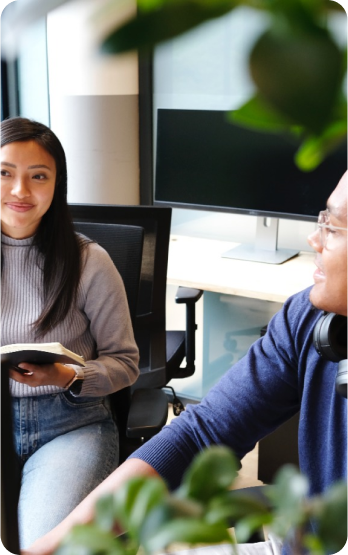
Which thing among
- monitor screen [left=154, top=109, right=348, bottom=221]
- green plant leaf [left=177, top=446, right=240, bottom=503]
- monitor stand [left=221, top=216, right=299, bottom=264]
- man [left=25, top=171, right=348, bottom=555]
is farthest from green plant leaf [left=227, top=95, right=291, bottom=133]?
monitor stand [left=221, top=216, right=299, bottom=264]

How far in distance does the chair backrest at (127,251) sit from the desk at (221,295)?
53cm

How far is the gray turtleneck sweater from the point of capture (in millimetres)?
1691

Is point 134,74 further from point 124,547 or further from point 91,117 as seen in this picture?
point 124,547

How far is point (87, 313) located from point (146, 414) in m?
0.30

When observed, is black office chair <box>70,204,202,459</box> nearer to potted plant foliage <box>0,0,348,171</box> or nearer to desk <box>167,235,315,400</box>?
desk <box>167,235,315,400</box>

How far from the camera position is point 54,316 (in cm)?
169

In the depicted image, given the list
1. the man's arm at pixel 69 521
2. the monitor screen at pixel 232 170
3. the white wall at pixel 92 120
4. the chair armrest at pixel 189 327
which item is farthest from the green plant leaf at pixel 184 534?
the white wall at pixel 92 120

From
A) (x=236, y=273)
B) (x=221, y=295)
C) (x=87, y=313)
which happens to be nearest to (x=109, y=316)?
(x=87, y=313)

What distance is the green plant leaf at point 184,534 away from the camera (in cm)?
25

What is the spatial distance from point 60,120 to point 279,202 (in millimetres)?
1113

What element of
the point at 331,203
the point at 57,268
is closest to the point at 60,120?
the point at 57,268

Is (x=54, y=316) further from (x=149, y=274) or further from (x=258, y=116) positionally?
(x=258, y=116)

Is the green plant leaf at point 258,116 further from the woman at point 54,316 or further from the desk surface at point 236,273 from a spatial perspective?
the desk surface at point 236,273

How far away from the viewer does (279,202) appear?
101 inches
